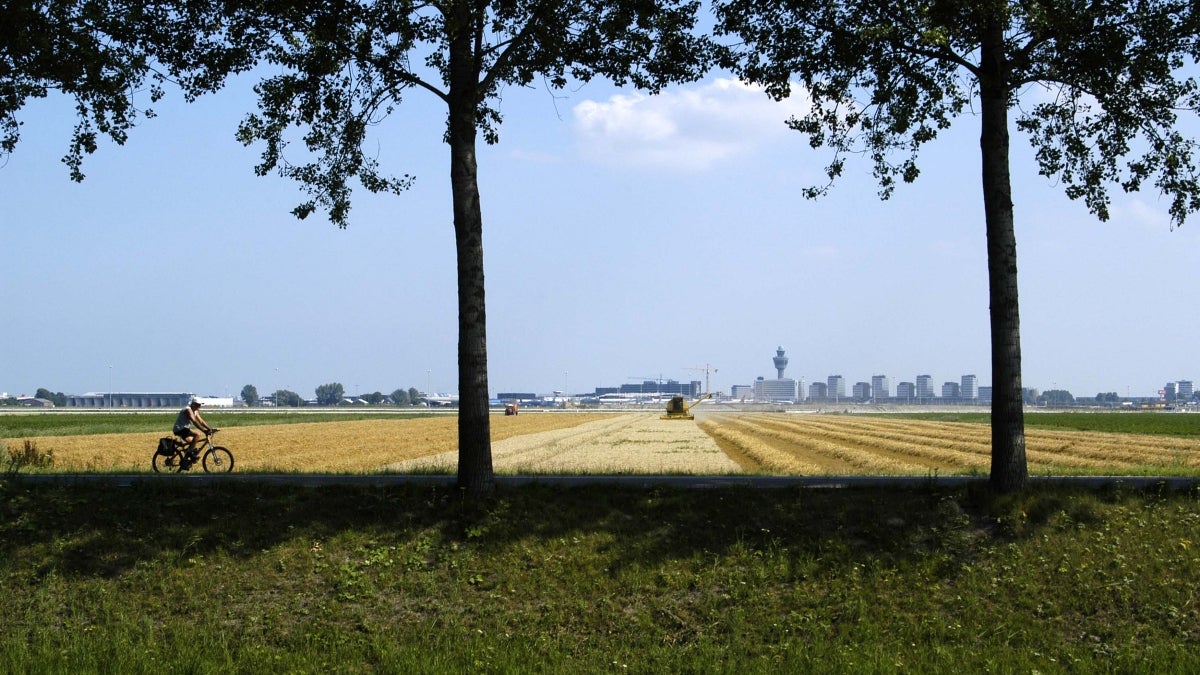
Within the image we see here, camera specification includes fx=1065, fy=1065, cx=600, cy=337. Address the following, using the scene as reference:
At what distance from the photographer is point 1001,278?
15.9 m

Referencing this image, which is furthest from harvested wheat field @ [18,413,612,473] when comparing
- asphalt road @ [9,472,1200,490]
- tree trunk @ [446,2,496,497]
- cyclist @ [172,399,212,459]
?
tree trunk @ [446,2,496,497]

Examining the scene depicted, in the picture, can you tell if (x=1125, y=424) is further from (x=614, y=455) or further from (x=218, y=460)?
(x=218, y=460)

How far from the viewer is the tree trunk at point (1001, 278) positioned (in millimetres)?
15852

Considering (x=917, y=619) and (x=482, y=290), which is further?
(x=482, y=290)

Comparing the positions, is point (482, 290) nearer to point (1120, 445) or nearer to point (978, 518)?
point (978, 518)

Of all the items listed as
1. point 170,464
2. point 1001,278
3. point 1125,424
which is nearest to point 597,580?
point 1001,278

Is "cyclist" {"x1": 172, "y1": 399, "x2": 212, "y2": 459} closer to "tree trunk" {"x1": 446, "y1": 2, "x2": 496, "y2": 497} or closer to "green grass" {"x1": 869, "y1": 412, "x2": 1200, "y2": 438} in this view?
"tree trunk" {"x1": 446, "y1": 2, "x2": 496, "y2": 497}

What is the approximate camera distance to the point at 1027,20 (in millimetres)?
15266

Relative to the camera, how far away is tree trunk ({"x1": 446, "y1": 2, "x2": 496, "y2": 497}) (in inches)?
630

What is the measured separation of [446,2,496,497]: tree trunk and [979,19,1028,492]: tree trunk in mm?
7648

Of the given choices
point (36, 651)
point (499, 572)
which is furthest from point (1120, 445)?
point (36, 651)

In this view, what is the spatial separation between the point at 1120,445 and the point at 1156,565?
4524 cm

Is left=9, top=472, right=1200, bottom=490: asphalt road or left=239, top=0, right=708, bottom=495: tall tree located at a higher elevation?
left=239, top=0, right=708, bottom=495: tall tree

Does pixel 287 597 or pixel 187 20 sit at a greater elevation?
pixel 187 20
